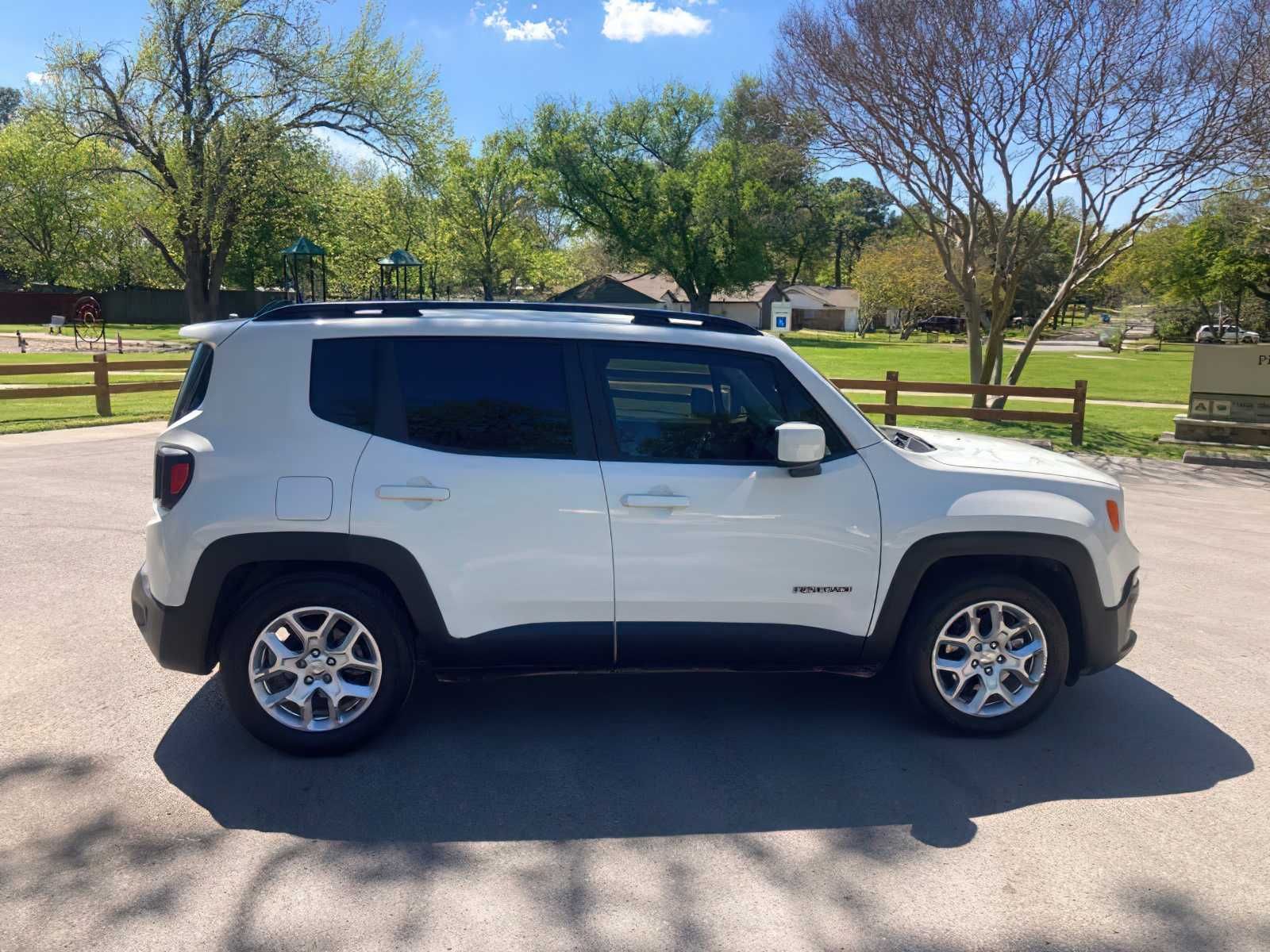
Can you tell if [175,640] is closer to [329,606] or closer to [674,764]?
[329,606]

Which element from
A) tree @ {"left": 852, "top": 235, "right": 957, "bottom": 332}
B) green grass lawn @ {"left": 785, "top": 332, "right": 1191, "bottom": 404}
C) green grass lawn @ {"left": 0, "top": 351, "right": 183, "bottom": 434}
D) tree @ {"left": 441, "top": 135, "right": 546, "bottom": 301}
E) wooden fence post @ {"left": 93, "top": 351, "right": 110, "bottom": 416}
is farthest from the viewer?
tree @ {"left": 852, "top": 235, "right": 957, "bottom": 332}

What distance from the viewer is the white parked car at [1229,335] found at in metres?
55.0

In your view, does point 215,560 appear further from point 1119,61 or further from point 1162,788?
point 1119,61

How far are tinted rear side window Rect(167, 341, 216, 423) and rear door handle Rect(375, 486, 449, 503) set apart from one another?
0.89 meters

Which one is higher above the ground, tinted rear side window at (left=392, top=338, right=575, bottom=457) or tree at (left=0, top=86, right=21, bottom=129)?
tree at (left=0, top=86, right=21, bottom=129)

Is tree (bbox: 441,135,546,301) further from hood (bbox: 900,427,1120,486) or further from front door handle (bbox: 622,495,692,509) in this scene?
front door handle (bbox: 622,495,692,509)

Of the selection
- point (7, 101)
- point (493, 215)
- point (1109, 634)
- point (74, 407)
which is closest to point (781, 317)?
point (74, 407)

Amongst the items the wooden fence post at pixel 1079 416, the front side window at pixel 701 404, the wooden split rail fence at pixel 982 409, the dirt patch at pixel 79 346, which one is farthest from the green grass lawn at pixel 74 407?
the wooden fence post at pixel 1079 416

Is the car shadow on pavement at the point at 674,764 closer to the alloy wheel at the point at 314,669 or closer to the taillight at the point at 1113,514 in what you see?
the alloy wheel at the point at 314,669

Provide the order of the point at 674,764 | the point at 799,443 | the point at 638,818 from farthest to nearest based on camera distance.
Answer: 1. the point at 674,764
2. the point at 799,443
3. the point at 638,818

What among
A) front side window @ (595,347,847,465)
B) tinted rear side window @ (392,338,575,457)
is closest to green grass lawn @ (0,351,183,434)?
tinted rear side window @ (392,338,575,457)

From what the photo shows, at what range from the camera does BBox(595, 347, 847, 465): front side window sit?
418 centimetres

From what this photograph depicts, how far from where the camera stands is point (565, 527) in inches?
158

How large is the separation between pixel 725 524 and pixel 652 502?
0.32 metres
